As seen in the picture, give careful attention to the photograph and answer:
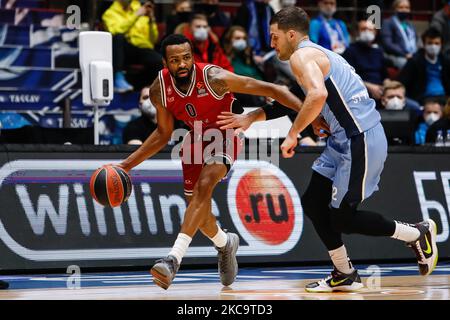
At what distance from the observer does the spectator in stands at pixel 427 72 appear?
15414 millimetres

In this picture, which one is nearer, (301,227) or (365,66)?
(301,227)

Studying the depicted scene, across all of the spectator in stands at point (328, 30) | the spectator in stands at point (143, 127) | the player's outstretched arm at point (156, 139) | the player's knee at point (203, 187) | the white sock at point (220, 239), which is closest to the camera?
the player's knee at point (203, 187)

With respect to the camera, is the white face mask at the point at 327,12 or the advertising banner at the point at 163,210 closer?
the advertising banner at the point at 163,210

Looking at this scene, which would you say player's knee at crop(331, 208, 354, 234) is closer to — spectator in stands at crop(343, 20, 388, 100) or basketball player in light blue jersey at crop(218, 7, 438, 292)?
basketball player in light blue jersey at crop(218, 7, 438, 292)

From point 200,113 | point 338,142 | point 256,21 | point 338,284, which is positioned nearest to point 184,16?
point 256,21

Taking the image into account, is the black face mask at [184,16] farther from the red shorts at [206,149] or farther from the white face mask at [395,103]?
the red shorts at [206,149]

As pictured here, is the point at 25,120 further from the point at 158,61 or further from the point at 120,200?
the point at 120,200

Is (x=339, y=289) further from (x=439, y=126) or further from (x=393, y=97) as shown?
(x=393, y=97)

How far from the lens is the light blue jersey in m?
7.53

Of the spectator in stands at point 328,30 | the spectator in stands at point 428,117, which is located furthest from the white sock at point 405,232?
the spectator in stands at point 328,30

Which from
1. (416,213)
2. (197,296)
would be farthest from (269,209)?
(197,296)

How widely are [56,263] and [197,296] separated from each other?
2823 mm

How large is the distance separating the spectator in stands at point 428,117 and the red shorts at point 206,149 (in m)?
5.86
